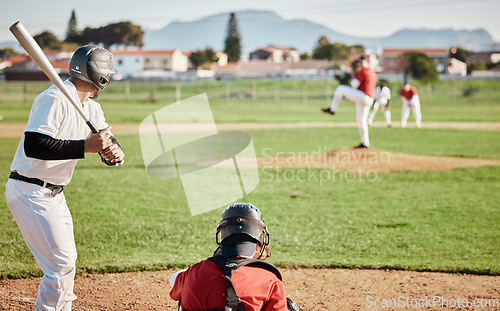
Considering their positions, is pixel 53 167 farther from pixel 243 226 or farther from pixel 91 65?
pixel 243 226

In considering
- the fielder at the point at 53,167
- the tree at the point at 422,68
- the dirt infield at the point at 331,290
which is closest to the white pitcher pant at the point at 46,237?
the fielder at the point at 53,167

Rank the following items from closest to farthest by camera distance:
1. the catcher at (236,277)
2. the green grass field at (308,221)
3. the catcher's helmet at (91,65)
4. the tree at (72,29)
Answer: the catcher at (236,277) → the catcher's helmet at (91,65) → the green grass field at (308,221) → the tree at (72,29)

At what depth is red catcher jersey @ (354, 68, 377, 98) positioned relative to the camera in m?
14.8

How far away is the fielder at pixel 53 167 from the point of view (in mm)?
3910

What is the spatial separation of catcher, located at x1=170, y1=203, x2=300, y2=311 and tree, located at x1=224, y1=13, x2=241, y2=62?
10747 cm

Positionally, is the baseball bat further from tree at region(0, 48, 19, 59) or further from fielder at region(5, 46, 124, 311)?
tree at region(0, 48, 19, 59)

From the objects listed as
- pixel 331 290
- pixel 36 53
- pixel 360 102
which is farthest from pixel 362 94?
pixel 36 53

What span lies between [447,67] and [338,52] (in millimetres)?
20149

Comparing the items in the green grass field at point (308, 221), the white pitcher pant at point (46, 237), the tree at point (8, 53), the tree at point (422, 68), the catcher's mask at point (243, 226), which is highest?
the catcher's mask at point (243, 226)

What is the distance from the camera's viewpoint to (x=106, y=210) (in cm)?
949

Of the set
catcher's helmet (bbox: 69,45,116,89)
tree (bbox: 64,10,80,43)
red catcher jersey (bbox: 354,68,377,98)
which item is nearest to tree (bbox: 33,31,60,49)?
tree (bbox: 64,10,80,43)

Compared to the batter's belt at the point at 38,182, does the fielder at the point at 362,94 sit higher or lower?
lower

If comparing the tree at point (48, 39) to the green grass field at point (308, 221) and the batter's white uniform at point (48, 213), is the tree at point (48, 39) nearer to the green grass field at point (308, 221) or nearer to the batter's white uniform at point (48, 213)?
the green grass field at point (308, 221)

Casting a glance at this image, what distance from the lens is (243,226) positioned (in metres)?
3.25
